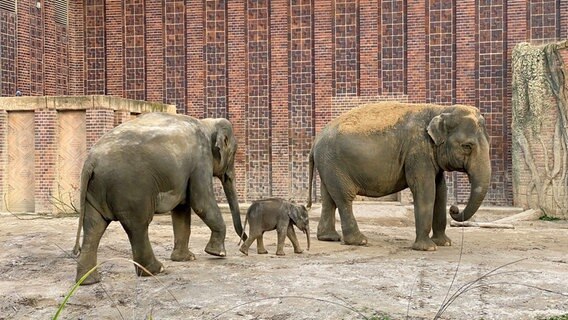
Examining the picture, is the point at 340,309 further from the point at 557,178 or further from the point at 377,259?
the point at 557,178

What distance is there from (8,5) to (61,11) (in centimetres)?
238

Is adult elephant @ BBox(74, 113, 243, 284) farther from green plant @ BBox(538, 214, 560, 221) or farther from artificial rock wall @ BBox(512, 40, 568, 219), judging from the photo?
artificial rock wall @ BBox(512, 40, 568, 219)

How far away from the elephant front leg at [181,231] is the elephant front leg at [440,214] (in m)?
3.49

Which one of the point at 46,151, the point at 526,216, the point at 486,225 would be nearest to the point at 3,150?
the point at 46,151

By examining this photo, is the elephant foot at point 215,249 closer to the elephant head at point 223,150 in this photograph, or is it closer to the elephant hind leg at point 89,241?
→ the elephant head at point 223,150

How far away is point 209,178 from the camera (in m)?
6.81

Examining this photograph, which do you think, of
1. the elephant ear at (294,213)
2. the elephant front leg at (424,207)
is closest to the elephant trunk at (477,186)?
the elephant front leg at (424,207)

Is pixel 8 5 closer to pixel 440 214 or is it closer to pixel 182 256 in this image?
pixel 182 256

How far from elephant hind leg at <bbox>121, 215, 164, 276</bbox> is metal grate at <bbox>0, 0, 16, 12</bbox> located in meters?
11.8

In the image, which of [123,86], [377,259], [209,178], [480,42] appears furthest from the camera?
[123,86]

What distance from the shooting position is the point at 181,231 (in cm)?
732

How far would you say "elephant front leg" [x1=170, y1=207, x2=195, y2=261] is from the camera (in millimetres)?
7238

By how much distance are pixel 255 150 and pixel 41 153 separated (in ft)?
19.5

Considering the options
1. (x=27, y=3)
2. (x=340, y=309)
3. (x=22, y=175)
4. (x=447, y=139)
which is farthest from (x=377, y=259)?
(x=27, y=3)
